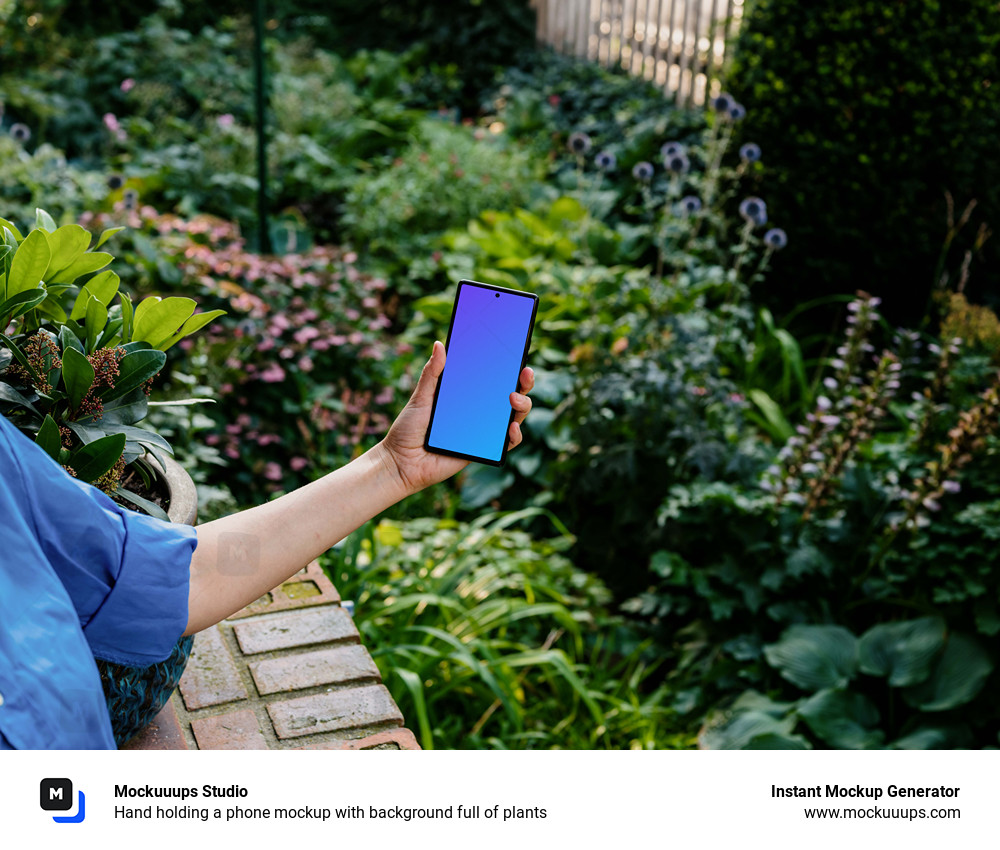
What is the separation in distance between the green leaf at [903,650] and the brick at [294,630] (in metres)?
1.32

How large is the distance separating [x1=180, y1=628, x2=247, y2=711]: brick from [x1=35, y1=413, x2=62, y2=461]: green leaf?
48cm

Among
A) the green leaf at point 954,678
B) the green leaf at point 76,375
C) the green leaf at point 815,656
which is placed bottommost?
the green leaf at point 815,656

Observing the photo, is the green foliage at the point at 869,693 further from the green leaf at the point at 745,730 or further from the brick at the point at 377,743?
the brick at the point at 377,743

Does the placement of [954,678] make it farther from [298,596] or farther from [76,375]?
[76,375]

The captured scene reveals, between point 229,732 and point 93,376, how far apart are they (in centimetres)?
58

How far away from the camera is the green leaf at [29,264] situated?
120 cm

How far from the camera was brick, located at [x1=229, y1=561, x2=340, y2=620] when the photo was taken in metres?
1.71

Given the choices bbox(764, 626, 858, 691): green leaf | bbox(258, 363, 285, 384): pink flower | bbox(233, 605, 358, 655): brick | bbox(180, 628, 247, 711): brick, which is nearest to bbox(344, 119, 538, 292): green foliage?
bbox(258, 363, 285, 384): pink flower

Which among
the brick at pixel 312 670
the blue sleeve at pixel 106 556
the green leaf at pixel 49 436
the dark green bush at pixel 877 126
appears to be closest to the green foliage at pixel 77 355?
the green leaf at pixel 49 436

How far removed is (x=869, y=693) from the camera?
2346mm

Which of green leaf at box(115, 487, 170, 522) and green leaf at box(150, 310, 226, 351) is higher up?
green leaf at box(150, 310, 226, 351)

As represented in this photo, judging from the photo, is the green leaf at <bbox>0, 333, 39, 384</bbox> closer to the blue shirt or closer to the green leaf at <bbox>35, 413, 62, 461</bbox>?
the green leaf at <bbox>35, 413, 62, 461</bbox>

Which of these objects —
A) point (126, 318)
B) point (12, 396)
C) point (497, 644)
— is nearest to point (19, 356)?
point (12, 396)
